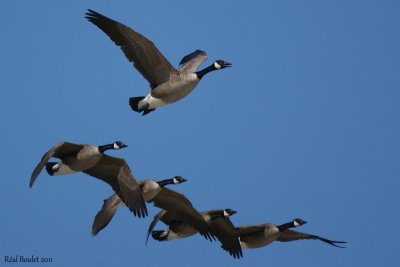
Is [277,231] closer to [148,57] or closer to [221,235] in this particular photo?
[221,235]

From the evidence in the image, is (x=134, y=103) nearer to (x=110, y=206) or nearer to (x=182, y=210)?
(x=110, y=206)

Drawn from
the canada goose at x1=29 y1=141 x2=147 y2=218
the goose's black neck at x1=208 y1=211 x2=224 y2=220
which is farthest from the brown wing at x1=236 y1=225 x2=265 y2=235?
the canada goose at x1=29 y1=141 x2=147 y2=218

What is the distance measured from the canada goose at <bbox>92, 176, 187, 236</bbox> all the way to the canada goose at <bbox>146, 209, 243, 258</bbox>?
77cm

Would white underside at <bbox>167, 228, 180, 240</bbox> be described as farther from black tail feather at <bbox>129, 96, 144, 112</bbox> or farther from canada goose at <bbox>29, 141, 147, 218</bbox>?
black tail feather at <bbox>129, 96, 144, 112</bbox>

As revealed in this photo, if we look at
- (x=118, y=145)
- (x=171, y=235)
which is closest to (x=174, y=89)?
(x=118, y=145)

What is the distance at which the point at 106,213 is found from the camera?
18.9m

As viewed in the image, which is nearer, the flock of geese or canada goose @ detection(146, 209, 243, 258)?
the flock of geese

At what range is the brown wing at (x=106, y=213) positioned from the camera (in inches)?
720

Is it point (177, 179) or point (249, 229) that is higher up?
point (177, 179)

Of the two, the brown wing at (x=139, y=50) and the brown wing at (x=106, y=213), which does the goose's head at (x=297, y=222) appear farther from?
→ the brown wing at (x=139, y=50)

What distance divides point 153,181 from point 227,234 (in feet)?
6.99

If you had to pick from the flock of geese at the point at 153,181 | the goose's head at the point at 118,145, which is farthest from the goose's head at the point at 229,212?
the goose's head at the point at 118,145

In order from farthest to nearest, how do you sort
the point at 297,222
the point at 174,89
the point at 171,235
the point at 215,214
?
1. the point at 297,222
2. the point at 171,235
3. the point at 215,214
4. the point at 174,89

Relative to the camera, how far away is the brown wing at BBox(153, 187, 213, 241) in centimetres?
→ 1922
